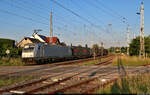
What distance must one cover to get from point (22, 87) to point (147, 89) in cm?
551

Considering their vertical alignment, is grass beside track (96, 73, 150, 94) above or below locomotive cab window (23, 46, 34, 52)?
below

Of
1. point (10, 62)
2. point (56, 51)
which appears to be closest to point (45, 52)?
point (56, 51)

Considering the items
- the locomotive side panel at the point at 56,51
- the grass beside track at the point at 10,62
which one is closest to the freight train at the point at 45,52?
the locomotive side panel at the point at 56,51

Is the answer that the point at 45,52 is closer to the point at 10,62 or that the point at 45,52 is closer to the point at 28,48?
the point at 28,48

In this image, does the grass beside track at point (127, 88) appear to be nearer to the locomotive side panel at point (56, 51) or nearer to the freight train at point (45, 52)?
the freight train at point (45, 52)

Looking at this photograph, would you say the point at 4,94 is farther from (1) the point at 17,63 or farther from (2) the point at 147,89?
(1) the point at 17,63

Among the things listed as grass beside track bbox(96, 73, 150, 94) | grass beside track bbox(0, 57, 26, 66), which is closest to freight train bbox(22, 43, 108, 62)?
grass beside track bbox(0, 57, 26, 66)

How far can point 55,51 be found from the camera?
3114cm

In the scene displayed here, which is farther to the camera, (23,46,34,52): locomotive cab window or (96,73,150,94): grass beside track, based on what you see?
(23,46,34,52): locomotive cab window

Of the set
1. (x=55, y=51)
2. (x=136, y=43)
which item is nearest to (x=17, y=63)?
(x=55, y=51)

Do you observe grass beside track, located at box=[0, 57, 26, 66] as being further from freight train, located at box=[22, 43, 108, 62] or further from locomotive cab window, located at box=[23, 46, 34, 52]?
locomotive cab window, located at box=[23, 46, 34, 52]

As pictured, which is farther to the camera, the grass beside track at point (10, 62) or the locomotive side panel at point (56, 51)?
the locomotive side panel at point (56, 51)

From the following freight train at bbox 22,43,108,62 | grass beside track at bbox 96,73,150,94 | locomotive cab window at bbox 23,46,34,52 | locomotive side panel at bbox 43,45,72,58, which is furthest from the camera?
locomotive side panel at bbox 43,45,72,58

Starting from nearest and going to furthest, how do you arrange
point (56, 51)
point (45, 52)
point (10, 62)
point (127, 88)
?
1. point (127, 88)
2. point (45, 52)
3. point (10, 62)
4. point (56, 51)
